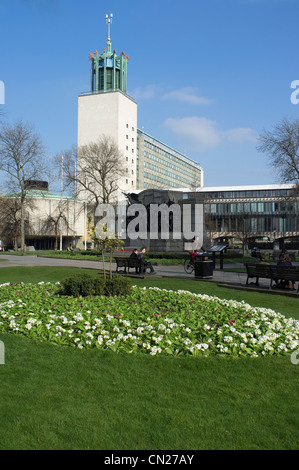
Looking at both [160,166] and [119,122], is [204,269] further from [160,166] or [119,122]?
[160,166]

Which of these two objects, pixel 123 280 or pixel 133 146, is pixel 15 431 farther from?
pixel 133 146

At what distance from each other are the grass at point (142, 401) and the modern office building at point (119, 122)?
77053 mm

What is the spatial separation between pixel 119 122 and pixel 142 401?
94.3 m

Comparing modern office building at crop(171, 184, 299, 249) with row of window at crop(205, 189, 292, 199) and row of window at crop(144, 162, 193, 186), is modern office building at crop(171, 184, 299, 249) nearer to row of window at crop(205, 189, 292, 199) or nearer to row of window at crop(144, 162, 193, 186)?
row of window at crop(205, 189, 292, 199)

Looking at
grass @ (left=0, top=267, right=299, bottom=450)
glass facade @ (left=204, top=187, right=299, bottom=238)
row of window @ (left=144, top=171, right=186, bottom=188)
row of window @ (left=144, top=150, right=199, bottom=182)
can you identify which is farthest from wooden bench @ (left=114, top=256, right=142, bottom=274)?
row of window @ (left=144, top=150, right=199, bottom=182)

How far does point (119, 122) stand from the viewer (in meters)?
94.8

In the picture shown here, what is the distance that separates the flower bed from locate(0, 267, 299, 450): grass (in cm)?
38

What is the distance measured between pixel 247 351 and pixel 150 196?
100ft

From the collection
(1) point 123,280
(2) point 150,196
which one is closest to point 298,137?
(2) point 150,196

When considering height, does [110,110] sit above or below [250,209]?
above

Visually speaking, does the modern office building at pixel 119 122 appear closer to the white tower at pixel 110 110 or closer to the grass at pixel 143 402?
the white tower at pixel 110 110

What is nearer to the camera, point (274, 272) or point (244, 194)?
point (274, 272)

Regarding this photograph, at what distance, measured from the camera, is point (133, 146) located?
3969 inches

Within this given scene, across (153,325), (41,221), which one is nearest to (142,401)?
(153,325)
